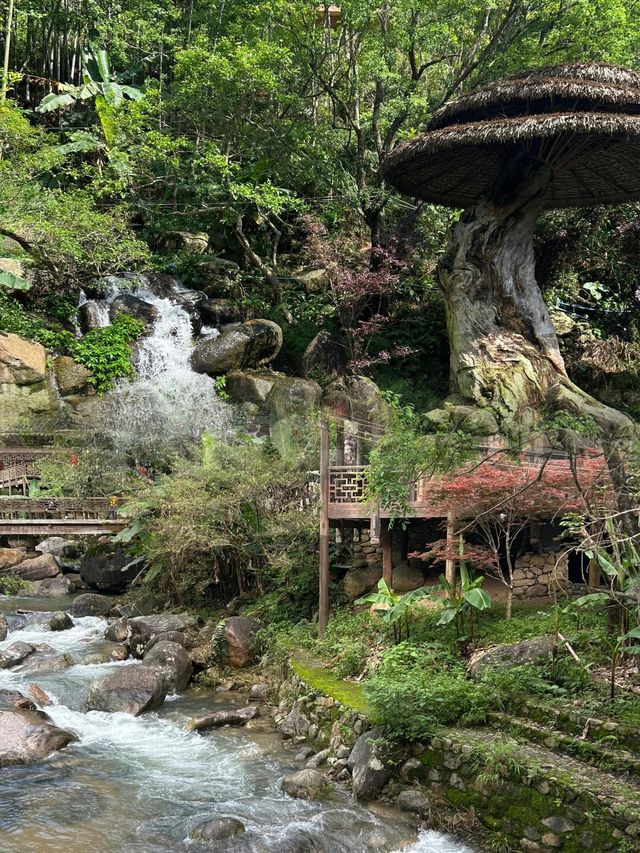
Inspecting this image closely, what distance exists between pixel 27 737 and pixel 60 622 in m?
5.42

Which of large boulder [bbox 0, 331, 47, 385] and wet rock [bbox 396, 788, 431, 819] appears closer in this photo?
wet rock [bbox 396, 788, 431, 819]

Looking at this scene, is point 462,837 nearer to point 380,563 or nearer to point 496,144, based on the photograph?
point 380,563

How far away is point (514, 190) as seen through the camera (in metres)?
16.8

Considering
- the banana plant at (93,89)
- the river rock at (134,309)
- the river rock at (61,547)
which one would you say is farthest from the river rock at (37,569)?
the banana plant at (93,89)

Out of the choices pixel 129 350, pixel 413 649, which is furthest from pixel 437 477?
pixel 129 350

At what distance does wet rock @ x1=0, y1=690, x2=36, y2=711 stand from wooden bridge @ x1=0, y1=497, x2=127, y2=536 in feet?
24.6

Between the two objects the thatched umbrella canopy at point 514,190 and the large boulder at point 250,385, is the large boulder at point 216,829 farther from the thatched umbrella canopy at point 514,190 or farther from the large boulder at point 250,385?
the large boulder at point 250,385

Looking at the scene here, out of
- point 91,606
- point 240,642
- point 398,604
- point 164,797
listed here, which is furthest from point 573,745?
point 91,606

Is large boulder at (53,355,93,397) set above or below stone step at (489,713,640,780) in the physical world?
above

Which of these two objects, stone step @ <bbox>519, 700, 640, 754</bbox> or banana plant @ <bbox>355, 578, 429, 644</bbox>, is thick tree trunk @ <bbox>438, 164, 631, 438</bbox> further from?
stone step @ <bbox>519, 700, 640, 754</bbox>

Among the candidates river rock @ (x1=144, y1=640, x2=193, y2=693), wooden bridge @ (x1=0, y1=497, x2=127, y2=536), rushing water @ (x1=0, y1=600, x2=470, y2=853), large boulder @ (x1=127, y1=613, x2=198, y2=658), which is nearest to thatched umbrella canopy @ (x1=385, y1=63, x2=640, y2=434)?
large boulder @ (x1=127, y1=613, x2=198, y2=658)

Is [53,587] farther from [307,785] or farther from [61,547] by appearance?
[307,785]

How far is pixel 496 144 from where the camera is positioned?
15.4m

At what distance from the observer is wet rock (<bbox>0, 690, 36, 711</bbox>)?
9.50 meters
